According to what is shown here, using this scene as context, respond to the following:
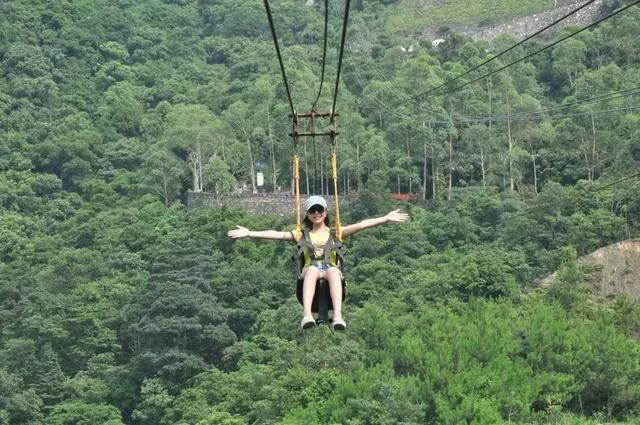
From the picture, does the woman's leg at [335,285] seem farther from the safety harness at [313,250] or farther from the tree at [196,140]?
the tree at [196,140]

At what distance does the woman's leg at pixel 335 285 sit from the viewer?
→ 1434cm

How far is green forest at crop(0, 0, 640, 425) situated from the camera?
111ft

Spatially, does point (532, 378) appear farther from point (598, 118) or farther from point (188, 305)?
point (598, 118)

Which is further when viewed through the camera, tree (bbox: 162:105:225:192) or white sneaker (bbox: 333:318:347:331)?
tree (bbox: 162:105:225:192)

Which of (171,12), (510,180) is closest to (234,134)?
(510,180)

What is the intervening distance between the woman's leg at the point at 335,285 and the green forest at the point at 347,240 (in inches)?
431

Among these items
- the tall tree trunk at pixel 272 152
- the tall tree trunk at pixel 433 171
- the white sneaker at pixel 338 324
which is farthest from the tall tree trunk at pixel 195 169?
the white sneaker at pixel 338 324

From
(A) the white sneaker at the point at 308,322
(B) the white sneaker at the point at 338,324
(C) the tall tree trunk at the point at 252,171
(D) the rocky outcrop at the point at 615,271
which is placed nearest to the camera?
(B) the white sneaker at the point at 338,324

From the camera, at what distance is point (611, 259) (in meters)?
40.5

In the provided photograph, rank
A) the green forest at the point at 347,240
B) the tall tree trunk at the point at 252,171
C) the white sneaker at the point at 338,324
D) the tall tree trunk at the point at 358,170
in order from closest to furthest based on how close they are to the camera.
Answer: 1. the white sneaker at the point at 338,324
2. the green forest at the point at 347,240
3. the tall tree trunk at the point at 358,170
4. the tall tree trunk at the point at 252,171

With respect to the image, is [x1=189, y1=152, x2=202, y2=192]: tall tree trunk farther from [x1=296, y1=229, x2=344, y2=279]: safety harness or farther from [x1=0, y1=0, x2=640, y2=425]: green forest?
[x1=296, y1=229, x2=344, y2=279]: safety harness

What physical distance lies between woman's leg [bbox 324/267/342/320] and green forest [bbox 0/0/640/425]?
10945 millimetres

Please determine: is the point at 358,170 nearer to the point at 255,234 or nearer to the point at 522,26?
the point at 522,26

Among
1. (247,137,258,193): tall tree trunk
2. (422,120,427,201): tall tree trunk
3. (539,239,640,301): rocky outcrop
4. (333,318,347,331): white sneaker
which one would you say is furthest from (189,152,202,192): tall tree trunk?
(333,318,347,331): white sneaker
